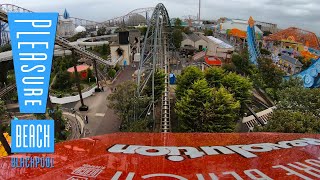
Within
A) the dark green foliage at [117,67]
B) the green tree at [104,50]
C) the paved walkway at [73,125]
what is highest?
the green tree at [104,50]

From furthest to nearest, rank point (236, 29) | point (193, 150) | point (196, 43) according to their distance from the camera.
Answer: point (236, 29) → point (196, 43) → point (193, 150)

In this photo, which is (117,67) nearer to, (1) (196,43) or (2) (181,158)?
(1) (196,43)

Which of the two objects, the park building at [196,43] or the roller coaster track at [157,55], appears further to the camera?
the park building at [196,43]

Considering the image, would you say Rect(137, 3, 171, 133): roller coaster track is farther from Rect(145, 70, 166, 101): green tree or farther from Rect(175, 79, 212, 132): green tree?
Rect(175, 79, 212, 132): green tree

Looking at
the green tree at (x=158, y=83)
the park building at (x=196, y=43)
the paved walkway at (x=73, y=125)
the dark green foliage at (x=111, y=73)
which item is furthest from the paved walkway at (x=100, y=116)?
the park building at (x=196, y=43)

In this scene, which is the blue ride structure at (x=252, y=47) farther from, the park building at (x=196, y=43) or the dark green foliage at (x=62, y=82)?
the dark green foliage at (x=62, y=82)

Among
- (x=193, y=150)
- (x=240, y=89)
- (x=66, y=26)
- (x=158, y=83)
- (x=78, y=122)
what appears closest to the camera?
(x=193, y=150)

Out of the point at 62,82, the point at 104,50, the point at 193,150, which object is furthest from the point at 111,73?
the point at 193,150

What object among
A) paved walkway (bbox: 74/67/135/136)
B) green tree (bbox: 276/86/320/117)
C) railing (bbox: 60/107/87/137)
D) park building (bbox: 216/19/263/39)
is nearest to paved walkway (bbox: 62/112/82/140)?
railing (bbox: 60/107/87/137)

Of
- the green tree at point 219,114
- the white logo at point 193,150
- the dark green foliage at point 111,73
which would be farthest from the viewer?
the dark green foliage at point 111,73

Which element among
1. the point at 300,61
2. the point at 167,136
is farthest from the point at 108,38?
the point at 167,136
